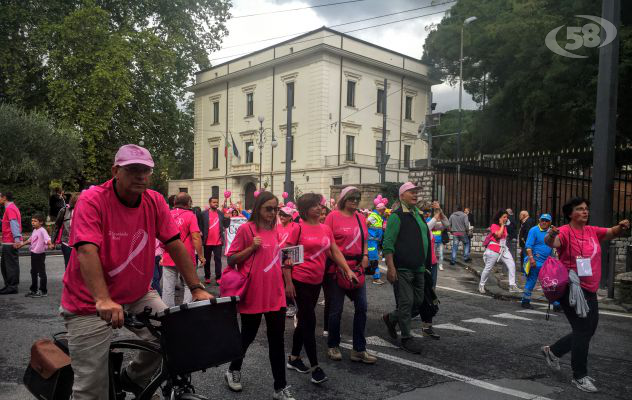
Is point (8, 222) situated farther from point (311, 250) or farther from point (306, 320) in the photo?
point (306, 320)

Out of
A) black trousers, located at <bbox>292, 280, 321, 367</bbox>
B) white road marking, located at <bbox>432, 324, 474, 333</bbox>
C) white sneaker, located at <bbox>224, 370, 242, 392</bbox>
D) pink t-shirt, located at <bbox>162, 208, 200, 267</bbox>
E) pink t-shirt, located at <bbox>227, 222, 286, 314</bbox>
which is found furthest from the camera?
pink t-shirt, located at <bbox>162, 208, 200, 267</bbox>

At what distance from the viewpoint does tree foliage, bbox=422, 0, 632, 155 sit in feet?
61.1

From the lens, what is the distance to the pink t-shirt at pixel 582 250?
16.1ft

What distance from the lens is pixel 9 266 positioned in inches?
361

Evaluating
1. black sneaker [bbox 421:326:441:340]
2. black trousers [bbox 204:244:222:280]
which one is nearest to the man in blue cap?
black sneaker [bbox 421:326:441:340]

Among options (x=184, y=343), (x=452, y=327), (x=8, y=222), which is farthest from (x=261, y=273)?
(x=8, y=222)

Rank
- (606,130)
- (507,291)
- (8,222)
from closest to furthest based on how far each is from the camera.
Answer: (8,222)
(507,291)
(606,130)

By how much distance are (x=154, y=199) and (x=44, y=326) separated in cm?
464

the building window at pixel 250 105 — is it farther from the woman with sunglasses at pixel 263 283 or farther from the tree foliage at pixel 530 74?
the woman with sunglasses at pixel 263 283

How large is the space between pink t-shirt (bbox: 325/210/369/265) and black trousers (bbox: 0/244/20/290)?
21.0 feet

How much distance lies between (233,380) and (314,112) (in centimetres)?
3275

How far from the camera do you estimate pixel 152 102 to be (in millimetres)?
30781

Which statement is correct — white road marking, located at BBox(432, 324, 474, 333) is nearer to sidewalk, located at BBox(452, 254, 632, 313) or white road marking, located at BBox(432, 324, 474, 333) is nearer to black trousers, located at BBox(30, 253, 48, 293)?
sidewalk, located at BBox(452, 254, 632, 313)

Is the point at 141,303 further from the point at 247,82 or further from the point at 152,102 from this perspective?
the point at 247,82
